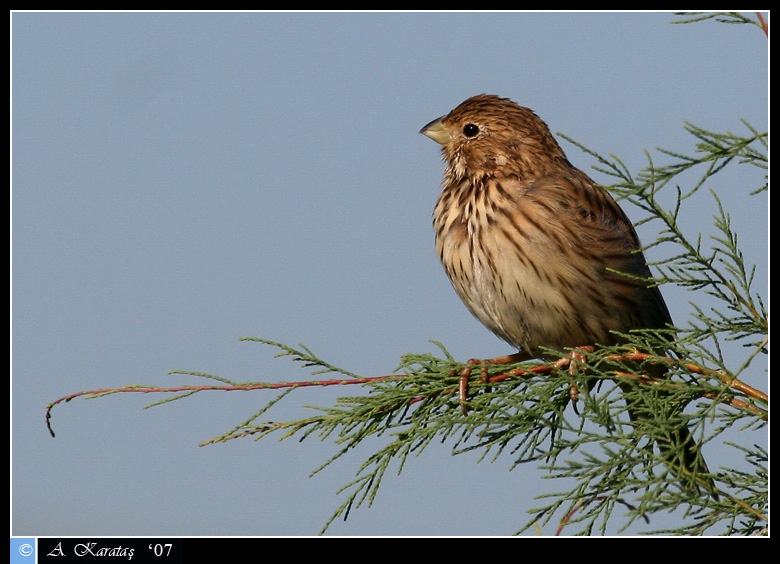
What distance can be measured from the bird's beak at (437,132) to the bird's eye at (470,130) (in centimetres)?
12

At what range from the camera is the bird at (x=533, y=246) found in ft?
16.7

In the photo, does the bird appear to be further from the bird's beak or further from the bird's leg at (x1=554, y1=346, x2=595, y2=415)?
the bird's leg at (x1=554, y1=346, x2=595, y2=415)

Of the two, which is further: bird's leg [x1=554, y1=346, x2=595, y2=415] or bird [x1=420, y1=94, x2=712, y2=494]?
bird [x1=420, y1=94, x2=712, y2=494]

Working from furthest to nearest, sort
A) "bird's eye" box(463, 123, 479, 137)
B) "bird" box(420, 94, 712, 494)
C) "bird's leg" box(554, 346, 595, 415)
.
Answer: "bird's eye" box(463, 123, 479, 137) < "bird" box(420, 94, 712, 494) < "bird's leg" box(554, 346, 595, 415)

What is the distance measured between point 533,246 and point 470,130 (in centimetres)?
109

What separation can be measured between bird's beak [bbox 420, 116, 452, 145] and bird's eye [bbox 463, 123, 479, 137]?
4.7 inches

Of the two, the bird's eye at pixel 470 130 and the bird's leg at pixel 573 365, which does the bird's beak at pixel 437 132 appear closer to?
the bird's eye at pixel 470 130

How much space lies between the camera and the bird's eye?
5789 mm

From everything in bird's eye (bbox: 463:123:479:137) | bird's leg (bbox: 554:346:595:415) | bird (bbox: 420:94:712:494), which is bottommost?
bird's leg (bbox: 554:346:595:415)

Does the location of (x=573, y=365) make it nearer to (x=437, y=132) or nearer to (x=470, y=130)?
(x=470, y=130)

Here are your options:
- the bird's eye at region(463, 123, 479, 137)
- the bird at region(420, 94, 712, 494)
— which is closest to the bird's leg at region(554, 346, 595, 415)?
the bird at region(420, 94, 712, 494)
